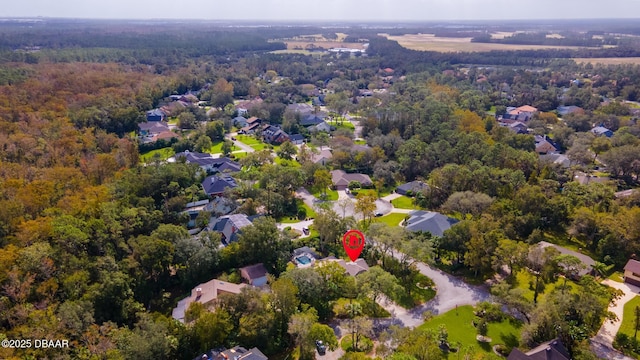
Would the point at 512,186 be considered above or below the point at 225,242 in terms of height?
above

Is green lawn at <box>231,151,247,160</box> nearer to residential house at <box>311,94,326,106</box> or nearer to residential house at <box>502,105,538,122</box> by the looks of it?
residential house at <box>311,94,326,106</box>

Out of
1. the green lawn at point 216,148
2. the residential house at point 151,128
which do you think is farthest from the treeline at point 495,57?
the residential house at point 151,128

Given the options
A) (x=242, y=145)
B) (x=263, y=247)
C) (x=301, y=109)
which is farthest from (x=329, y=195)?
(x=301, y=109)

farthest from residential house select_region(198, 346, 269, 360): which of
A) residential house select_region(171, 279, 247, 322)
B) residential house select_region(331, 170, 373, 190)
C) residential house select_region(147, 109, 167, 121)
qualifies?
residential house select_region(147, 109, 167, 121)

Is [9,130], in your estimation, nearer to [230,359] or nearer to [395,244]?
[230,359]

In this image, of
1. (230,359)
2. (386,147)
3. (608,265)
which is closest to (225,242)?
(230,359)

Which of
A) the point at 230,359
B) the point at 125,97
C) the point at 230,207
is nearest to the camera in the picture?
the point at 230,359
